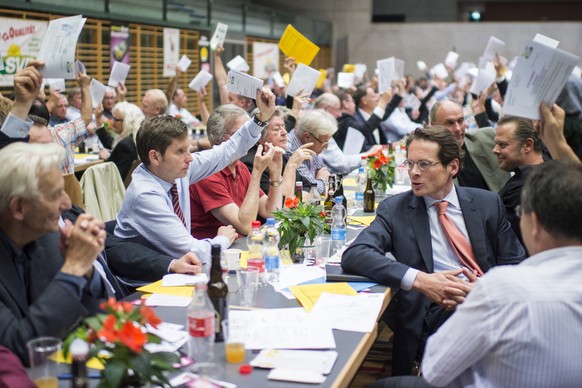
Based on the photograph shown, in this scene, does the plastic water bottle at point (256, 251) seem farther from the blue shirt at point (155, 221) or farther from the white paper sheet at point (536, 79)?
the white paper sheet at point (536, 79)

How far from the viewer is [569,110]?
6234 mm

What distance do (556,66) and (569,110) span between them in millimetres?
4028

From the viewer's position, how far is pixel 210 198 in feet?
13.5

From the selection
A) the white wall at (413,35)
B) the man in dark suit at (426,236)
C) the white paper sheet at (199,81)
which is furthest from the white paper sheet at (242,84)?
the white wall at (413,35)

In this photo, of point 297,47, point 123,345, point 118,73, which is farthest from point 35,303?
point 118,73

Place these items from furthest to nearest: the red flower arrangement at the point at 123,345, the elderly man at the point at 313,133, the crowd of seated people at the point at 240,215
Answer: the elderly man at the point at 313,133 → the crowd of seated people at the point at 240,215 → the red flower arrangement at the point at 123,345

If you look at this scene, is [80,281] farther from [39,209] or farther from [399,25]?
[399,25]

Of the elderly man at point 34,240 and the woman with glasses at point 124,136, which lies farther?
the woman with glasses at point 124,136

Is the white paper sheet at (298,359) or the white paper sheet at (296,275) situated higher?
the white paper sheet at (298,359)

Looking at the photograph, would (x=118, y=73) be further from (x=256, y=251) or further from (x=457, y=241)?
(x=457, y=241)

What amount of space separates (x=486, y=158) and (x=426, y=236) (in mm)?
2137

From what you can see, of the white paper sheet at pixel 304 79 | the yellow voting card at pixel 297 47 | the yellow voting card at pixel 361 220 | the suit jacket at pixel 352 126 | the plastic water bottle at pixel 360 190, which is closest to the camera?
the yellow voting card at pixel 361 220

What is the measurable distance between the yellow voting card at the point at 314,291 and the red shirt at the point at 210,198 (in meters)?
1.28

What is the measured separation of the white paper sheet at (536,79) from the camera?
8.23ft
